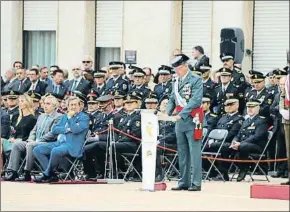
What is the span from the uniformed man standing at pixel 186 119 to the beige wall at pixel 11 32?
57.2 feet

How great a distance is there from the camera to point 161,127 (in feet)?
82.1

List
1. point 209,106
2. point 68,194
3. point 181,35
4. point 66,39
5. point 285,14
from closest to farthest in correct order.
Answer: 1. point 68,194
2. point 209,106
3. point 285,14
4. point 181,35
5. point 66,39

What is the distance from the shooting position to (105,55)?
3703 cm

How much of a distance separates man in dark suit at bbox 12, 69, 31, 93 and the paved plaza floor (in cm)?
715

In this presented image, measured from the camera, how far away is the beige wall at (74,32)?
3694cm

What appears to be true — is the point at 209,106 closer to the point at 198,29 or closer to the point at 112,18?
the point at 198,29

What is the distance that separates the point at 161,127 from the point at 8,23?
1443 centimetres

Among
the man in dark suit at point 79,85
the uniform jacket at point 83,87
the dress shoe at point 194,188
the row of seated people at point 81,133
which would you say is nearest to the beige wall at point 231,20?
the man in dark suit at point 79,85

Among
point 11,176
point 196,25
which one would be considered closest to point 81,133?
point 11,176

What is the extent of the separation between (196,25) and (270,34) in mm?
2462

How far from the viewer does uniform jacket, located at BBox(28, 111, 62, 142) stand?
974 inches

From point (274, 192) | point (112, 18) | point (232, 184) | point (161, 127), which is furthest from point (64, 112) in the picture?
point (112, 18)

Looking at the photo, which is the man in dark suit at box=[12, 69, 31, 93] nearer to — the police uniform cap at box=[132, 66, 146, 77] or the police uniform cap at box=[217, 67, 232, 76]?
the police uniform cap at box=[132, 66, 146, 77]

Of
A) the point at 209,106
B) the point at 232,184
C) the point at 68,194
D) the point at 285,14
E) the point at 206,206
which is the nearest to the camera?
the point at 206,206
